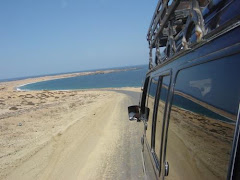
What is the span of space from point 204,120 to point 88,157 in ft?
20.3

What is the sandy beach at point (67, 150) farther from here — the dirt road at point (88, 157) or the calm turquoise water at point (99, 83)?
the calm turquoise water at point (99, 83)

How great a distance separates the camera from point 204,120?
1819 millimetres

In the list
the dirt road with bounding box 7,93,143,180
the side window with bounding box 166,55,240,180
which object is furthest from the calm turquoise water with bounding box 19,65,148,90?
the side window with bounding box 166,55,240,180

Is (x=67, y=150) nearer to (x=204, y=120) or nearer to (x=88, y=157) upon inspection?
(x=88, y=157)

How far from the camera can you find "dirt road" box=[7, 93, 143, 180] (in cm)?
637

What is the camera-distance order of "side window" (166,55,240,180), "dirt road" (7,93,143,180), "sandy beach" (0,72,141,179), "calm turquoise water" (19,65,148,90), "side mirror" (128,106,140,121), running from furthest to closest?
"calm turquoise water" (19,65,148,90) < "sandy beach" (0,72,141,179) < "dirt road" (7,93,143,180) < "side mirror" (128,106,140,121) < "side window" (166,55,240,180)

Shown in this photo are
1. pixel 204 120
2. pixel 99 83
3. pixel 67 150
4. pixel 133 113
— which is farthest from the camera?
pixel 99 83

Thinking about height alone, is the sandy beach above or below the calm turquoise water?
above

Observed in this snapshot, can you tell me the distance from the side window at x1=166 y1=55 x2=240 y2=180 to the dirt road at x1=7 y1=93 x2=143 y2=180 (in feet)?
12.2

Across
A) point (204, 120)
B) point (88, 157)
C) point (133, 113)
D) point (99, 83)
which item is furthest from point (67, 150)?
point (99, 83)

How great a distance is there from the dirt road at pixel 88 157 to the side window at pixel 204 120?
12.2 feet

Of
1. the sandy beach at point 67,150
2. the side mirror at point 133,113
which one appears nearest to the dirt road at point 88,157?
the sandy beach at point 67,150

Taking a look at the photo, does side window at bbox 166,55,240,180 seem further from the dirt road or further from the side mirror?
the dirt road

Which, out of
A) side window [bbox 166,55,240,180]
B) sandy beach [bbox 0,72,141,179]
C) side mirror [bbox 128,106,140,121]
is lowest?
sandy beach [bbox 0,72,141,179]
